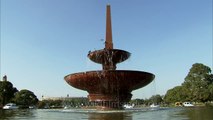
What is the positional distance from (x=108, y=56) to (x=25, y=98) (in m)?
58.3

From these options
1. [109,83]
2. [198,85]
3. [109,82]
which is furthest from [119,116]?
[198,85]

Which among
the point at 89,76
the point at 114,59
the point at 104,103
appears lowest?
the point at 104,103

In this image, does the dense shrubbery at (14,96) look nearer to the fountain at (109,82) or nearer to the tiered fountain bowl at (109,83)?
the fountain at (109,82)

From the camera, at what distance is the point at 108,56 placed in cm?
2923

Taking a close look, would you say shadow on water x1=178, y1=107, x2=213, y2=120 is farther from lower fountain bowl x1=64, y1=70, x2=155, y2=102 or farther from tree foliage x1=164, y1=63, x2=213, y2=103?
tree foliage x1=164, y1=63, x2=213, y2=103

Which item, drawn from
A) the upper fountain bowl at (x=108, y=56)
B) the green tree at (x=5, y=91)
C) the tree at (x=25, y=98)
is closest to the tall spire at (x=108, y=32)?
the upper fountain bowl at (x=108, y=56)

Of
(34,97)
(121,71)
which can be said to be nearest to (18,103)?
(34,97)

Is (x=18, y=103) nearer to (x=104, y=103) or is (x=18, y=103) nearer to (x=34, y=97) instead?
(x=34, y=97)

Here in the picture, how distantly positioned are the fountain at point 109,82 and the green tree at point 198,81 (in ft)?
135

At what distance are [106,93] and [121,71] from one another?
3.15 meters

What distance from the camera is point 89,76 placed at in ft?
83.8

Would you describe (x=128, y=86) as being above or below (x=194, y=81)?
below

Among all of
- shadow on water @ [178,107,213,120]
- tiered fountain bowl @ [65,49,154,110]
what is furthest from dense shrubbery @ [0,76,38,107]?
shadow on water @ [178,107,213,120]

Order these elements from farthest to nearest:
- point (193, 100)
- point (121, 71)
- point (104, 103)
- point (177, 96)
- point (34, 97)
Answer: point (34, 97) < point (177, 96) < point (193, 100) < point (104, 103) < point (121, 71)
